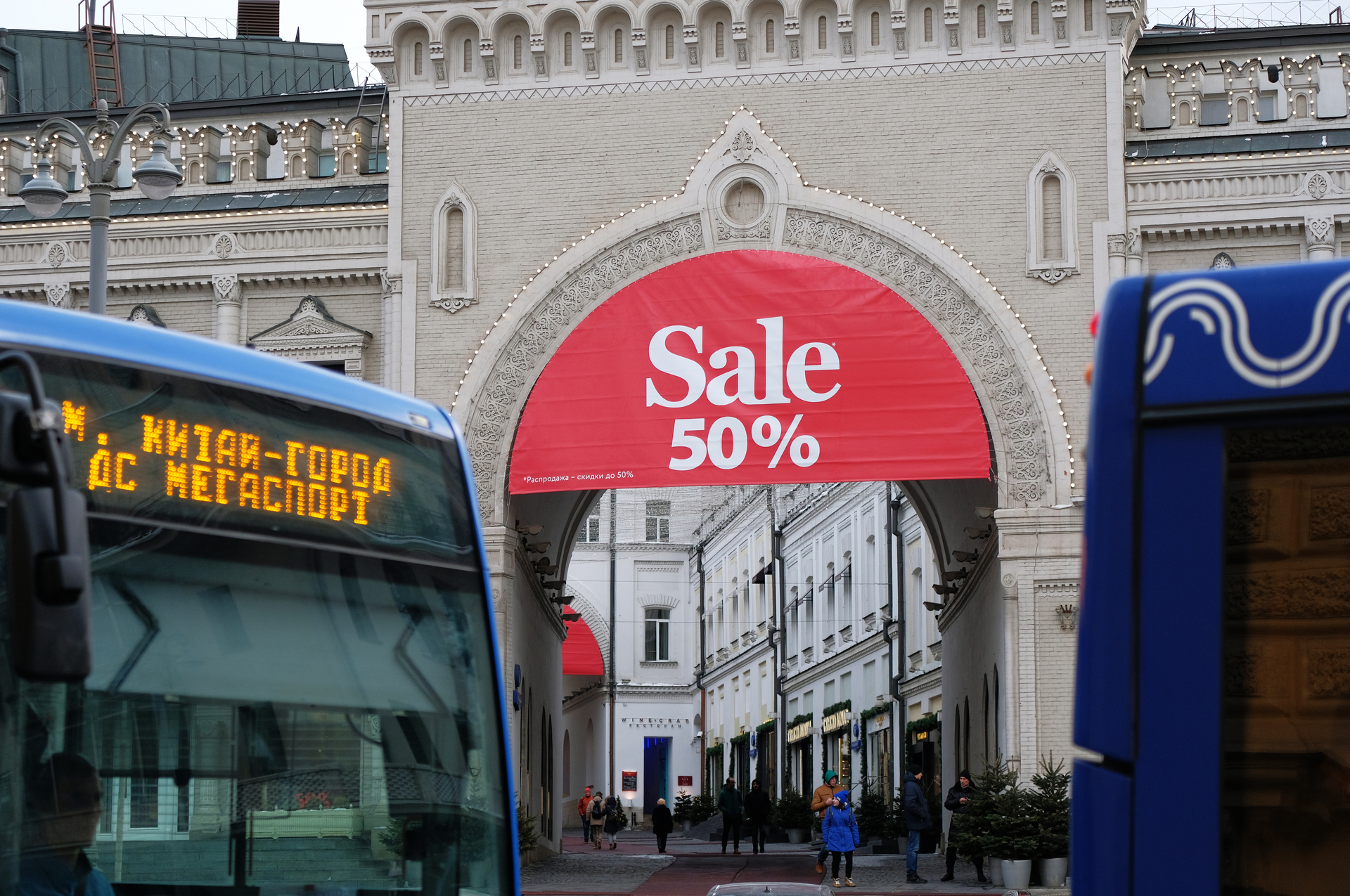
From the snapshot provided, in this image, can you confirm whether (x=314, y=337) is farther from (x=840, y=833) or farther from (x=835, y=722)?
(x=835, y=722)

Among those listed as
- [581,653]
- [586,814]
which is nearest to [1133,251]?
[586,814]

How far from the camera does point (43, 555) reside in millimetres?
4113

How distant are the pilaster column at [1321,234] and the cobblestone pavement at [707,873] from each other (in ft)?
29.6

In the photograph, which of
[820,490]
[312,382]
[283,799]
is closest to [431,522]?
[312,382]

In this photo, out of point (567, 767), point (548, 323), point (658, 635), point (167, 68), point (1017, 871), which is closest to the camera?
point (1017, 871)

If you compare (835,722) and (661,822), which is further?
(835,722)

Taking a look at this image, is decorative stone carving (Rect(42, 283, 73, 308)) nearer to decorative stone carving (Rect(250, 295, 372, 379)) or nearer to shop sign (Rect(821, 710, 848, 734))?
decorative stone carving (Rect(250, 295, 372, 379))

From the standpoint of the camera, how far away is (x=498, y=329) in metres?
25.1

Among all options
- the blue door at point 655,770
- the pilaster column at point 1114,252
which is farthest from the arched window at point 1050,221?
the blue door at point 655,770

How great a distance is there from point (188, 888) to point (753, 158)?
20.4 meters

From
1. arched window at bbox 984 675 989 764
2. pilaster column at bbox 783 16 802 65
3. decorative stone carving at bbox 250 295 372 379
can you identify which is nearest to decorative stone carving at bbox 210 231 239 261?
decorative stone carving at bbox 250 295 372 379

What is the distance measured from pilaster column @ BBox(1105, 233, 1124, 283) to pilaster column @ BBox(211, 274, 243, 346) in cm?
1218

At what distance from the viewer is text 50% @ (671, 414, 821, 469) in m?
23.8

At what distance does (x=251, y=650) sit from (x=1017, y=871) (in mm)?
17557
